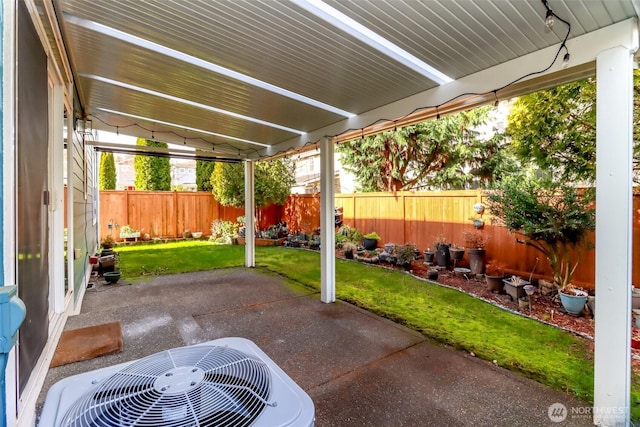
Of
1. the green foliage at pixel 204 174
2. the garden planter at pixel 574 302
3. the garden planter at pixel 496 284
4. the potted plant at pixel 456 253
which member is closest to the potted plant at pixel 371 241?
the potted plant at pixel 456 253

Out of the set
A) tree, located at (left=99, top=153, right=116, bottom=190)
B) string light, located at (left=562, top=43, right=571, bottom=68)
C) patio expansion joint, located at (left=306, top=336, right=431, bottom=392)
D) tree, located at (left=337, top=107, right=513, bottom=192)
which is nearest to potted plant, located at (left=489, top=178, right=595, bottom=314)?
patio expansion joint, located at (left=306, top=336, right=431, bottom=392)

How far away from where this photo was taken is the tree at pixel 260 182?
394 inches

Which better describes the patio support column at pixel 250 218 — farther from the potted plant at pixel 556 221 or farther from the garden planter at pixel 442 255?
the potted plant at pixel 556 221

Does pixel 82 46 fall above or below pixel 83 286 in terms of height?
above

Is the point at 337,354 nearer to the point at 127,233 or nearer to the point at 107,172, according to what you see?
the point at 127,233

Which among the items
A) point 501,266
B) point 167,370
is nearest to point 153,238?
point 501,266

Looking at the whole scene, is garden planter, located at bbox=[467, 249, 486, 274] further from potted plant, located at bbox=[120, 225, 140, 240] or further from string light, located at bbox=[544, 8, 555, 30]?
potted plant, located at bbox=[120, 225, 140, 240]

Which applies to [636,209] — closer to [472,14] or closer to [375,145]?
[472,14]

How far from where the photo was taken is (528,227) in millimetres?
4234

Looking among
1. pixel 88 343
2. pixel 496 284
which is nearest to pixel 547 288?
pixel 496 284

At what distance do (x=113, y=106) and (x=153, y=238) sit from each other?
6.93 m

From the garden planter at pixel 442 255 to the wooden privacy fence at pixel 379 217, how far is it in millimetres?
375

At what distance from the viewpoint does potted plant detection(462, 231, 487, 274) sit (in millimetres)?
5492

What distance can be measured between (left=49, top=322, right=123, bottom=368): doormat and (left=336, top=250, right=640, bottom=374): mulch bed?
4.55 meters
